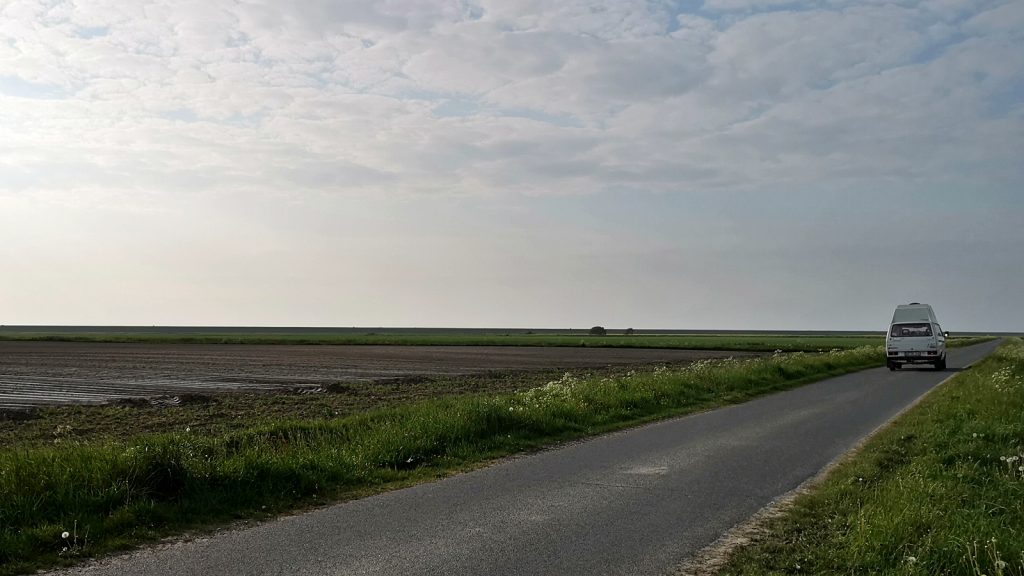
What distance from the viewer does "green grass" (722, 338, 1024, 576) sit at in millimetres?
6777

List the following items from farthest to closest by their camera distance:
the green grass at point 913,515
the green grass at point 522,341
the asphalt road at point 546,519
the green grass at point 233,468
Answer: the green grass at point 522,341, the green grass at point 233,468, the asphalt road at point 546,519, the green grass at point 913,515

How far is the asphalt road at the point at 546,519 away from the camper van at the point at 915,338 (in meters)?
28.1

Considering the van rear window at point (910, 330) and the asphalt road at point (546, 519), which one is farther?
the van rear window at point (910, 330)

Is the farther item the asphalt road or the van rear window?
the van rear window

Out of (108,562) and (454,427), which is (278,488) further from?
(454,427)

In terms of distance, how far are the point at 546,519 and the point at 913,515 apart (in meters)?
3.67

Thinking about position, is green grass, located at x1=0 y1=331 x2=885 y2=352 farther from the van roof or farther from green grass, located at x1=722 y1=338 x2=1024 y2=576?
green grass, located at x1=722 y1=338 x2=1024 y2=576

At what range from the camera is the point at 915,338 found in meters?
39.8

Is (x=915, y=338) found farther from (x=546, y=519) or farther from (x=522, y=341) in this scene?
(x=522, y=341)

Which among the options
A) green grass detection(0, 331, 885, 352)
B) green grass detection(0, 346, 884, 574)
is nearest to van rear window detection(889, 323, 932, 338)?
green grass detection(0, 346, 884, 574)

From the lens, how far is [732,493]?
1012cm

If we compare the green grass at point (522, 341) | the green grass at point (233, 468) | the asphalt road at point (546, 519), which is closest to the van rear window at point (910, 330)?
the green grass at point (233, 468)

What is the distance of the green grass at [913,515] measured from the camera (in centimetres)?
678

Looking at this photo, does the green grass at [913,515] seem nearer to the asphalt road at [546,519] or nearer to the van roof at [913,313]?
the asphalt road at [546,519]
